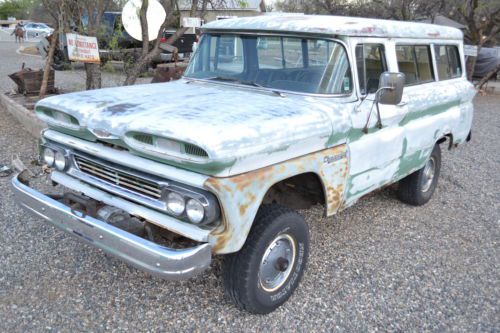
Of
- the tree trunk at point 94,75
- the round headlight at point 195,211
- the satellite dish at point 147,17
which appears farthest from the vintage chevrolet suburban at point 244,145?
the tree trunk at point 94,75

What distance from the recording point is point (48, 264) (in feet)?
12.0

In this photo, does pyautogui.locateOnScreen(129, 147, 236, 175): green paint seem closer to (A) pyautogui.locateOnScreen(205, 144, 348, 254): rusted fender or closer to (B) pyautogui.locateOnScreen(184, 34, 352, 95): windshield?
(A) pyautogui.locateOnScreen(205, 144, 348, 254): rusted fender

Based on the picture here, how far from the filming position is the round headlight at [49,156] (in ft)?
11.1

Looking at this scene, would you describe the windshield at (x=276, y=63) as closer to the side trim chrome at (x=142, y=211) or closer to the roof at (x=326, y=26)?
the roof at (x=326, y=26)

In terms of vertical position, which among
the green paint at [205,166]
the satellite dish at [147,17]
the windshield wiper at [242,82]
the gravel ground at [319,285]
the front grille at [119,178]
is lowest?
the gravel ground at [319,285]

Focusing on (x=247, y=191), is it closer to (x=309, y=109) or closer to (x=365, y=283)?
(x=309, y=109)

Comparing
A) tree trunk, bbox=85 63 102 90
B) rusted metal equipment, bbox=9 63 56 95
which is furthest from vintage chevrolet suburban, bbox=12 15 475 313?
rusted metal equipment, bbox=9 63 56 95

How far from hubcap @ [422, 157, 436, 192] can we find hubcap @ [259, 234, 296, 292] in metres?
2.59

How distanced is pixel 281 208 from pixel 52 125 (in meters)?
1.76

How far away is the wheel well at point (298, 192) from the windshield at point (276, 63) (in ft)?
2.29

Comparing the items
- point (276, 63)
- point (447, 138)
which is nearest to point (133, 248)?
point (276, 63)

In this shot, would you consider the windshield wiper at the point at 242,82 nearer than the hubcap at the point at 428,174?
Yes

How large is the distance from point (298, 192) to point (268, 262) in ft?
2.31

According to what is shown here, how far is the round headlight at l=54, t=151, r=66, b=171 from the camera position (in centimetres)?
328
